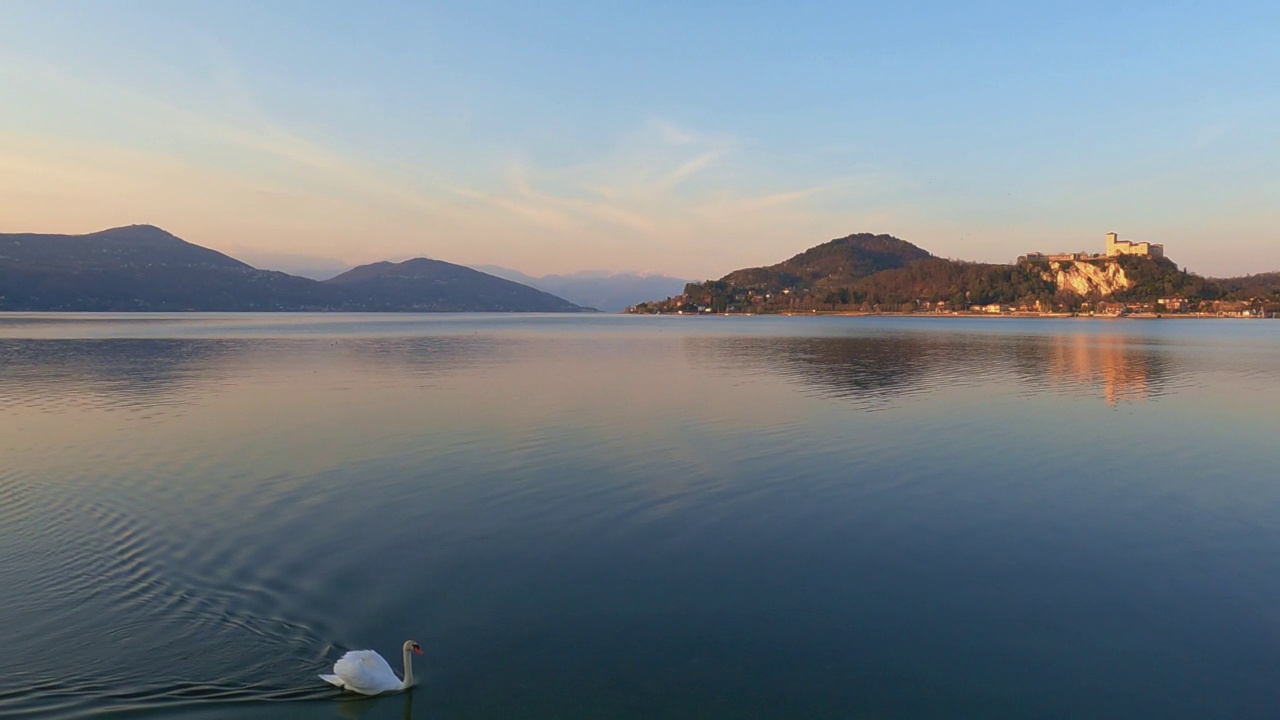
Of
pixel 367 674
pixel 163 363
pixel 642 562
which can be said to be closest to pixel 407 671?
pixel 367 674

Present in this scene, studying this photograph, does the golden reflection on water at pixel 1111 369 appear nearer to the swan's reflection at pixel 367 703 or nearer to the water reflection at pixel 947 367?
the water reflection at pixel 947 367

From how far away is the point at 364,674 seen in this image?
23.3 ft

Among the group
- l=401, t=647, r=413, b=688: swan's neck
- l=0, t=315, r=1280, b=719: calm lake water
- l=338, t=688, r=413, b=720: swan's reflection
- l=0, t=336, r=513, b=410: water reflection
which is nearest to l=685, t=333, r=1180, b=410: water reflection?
l=0, t=315, r=1280, b=719: calm lake water

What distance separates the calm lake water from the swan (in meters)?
0.17

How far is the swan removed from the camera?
711 cm

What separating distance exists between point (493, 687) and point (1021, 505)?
11122 mm

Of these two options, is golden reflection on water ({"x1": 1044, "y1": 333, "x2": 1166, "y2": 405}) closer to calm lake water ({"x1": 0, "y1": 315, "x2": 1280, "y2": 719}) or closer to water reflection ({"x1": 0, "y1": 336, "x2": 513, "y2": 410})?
calm lake water ({"x1": 0, "y1": 315, "x2": 1280, "y2": 719})

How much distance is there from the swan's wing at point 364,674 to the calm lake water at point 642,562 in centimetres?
18

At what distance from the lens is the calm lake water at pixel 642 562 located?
7.43 metres

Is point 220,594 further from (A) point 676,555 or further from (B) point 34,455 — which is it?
(B) point 34,455

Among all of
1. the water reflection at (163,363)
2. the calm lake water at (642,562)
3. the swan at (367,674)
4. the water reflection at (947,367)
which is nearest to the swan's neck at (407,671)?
the swan at (367,674)

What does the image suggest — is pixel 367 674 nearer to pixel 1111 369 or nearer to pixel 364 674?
pixel 364 674

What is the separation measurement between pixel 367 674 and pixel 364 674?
1.1 inches

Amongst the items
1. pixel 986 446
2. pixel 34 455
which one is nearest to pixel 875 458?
pixel 986 446
